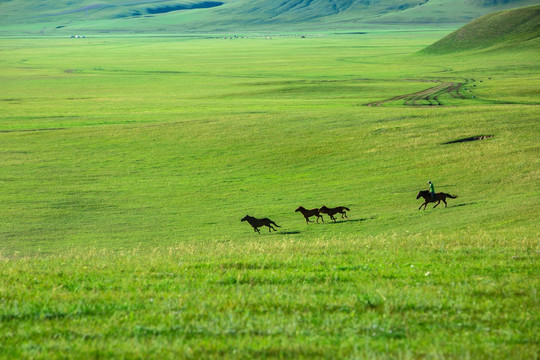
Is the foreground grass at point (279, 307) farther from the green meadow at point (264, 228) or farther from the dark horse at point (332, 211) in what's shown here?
the dark horse at point (332, 211)

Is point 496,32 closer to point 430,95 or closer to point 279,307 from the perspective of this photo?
point 430,95

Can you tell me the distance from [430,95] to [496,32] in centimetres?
10980

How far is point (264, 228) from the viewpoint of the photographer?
107ft

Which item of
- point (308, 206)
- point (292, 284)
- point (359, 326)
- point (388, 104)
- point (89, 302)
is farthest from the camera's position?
point (388, 104)

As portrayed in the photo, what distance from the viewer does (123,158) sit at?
175ft

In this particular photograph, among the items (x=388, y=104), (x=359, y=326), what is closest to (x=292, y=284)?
(x=359, y=326)

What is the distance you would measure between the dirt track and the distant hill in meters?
82.3

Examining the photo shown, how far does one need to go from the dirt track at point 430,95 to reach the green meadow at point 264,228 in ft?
6.96

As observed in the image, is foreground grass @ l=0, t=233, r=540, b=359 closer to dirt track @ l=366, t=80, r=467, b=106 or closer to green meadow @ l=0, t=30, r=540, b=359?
green meadow @ l=0, t=30, r=540, b=359

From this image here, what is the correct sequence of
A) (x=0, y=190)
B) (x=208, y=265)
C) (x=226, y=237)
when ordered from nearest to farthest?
(x=208, y=265)
(x=226, y=237)
(x=0, y=190)

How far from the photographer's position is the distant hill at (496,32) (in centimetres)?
17738

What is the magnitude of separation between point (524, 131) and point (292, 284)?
44541mm

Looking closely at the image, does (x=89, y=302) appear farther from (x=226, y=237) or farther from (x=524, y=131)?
(x=524, y=131)

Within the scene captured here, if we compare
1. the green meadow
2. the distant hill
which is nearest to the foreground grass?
the green meadow
